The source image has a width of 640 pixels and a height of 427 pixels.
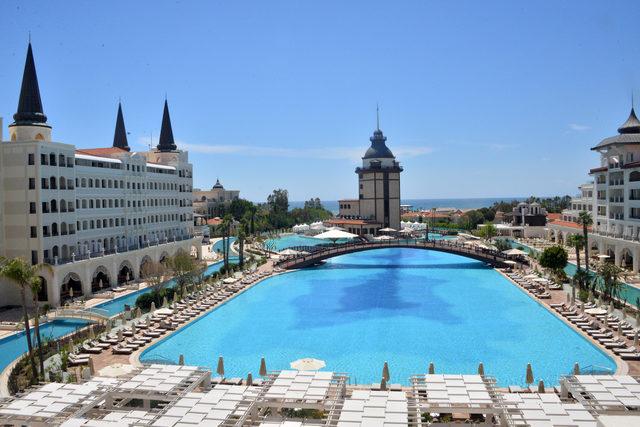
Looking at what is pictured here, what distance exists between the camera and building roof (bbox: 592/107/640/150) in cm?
4997

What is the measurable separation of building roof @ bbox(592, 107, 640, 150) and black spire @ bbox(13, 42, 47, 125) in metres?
46.5

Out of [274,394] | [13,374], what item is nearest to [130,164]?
[13,374]

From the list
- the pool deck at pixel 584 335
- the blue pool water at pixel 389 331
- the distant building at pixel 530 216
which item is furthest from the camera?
the distant building at pixel 530 216

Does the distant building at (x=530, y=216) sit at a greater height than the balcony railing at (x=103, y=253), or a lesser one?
greater

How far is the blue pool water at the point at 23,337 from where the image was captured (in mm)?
25203

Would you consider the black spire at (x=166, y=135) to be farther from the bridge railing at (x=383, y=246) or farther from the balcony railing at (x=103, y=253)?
the bridge railing at (x=383, y=246)

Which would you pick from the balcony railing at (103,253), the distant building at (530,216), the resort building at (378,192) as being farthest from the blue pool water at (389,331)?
the distant building at (530,216)

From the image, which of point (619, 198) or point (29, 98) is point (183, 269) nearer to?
point (29, 98)

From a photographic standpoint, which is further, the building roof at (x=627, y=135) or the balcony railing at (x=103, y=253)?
the building roof at (x=627, y=135)

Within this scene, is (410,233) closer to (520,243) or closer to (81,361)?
(520,243)

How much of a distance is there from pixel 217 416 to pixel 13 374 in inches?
439

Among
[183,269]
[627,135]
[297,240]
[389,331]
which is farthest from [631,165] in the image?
[297,240]

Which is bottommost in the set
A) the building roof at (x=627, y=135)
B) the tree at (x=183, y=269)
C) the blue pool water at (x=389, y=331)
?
the blue pool water at (x=389, y=331)

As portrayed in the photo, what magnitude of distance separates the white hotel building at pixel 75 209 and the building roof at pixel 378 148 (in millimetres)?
35481
